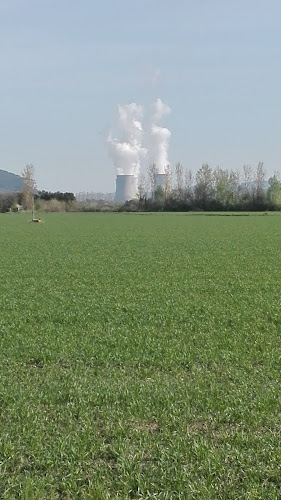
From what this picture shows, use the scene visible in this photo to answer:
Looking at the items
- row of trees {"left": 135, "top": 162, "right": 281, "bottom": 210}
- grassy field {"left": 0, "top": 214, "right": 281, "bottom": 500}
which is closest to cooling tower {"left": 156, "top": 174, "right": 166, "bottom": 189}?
row of trees {"left": 135, "top": 162, "right": 281, "bottom": 210}

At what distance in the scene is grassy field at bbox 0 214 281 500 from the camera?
4.22 meters

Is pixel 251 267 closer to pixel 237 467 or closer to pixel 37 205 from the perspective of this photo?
pixel 237 467

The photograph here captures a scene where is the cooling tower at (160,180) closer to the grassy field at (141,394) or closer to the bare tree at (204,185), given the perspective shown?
the bare tree at (204,185)

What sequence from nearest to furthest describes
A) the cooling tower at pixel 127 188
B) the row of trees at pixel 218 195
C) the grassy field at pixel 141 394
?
the grassy field at pixel 141 394
the row of trees at pixel 218 195
the cooling tower at pixel 127 188

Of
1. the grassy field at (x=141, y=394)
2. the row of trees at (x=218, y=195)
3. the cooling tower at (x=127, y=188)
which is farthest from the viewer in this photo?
the cooling tower at (x=127, y=188)

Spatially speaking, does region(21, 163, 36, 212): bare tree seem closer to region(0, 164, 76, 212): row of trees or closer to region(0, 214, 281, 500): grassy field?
region(0, 164, 76, 212): row of trees

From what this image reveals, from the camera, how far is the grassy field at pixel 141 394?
4.22m

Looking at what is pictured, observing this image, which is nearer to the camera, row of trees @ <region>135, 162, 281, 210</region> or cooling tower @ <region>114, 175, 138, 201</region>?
row of trees @ <region>135, 162, 281, 210</region>

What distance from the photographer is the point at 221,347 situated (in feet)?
27.6

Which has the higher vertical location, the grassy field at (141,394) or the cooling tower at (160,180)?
the cooling tower at (160,180)

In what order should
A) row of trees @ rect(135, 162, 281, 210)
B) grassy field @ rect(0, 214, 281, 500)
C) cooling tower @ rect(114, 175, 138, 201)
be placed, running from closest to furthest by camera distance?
grassy field @ rect(0, 214, 281, 500)
row of trees @ rect(135, 162, 281, 210)
cooling tower @ rect(114, 175, 138, 201)

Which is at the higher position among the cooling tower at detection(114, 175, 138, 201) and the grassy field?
the cooling tower at detection(114, 175, 138, 201)

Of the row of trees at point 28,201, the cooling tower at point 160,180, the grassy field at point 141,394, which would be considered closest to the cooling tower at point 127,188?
the cooling tower at point 160,180

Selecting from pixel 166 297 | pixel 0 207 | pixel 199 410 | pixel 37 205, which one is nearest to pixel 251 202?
pixel 37 205
